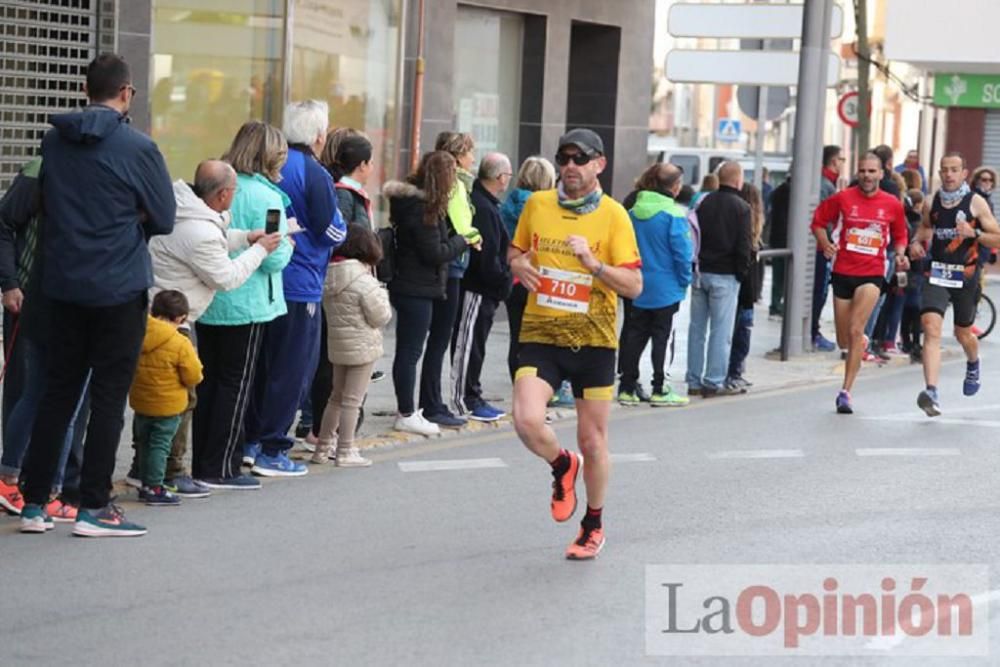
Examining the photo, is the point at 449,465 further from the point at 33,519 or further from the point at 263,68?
the point at 263,68

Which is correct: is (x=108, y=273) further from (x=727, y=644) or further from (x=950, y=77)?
(x=950, y=77)

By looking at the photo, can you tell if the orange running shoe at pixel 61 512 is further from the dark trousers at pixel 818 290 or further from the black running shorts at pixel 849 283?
the dark trousers at pixel 818 290

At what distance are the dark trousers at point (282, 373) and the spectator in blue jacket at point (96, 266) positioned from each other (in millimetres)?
1845

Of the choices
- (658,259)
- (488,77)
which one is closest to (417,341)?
(658,259)

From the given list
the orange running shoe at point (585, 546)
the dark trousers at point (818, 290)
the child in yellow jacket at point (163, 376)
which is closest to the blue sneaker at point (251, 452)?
the child in yellow jacket at point (163, 376)

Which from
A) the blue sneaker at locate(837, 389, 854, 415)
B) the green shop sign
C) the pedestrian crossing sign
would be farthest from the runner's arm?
the pedestrian crossing sign

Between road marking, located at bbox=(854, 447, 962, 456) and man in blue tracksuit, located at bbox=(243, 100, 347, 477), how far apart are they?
363cm

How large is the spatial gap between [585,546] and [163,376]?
2.12m

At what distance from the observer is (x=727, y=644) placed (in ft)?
22.8

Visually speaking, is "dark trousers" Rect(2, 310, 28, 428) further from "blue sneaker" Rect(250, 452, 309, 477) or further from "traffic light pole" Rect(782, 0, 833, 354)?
"traffic light pole" Rect(782, 0, 833, 354)

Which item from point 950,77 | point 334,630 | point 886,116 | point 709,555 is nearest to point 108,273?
point 334,630

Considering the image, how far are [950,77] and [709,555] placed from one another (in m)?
29.6

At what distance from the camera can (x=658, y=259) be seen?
13.7 meters

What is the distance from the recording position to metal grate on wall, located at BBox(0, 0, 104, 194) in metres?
13.9
